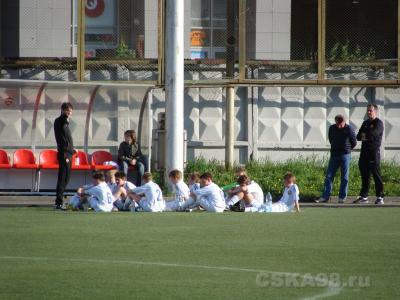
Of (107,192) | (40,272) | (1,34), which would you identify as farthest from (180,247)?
(1,34)

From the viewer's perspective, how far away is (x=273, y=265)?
12617 millimetres

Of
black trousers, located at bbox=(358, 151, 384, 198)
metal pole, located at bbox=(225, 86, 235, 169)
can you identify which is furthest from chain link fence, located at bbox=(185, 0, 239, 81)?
black trousers, located at bbox=(358, 151, 384, 198)

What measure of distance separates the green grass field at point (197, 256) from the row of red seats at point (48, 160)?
4981 millimetres

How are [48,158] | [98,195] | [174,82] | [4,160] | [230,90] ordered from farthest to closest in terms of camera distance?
[230,90] < [48,158] < [4,160] < [174,82] < [98,195]

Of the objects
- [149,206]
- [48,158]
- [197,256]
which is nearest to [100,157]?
[48,158]

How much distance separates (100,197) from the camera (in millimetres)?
20906

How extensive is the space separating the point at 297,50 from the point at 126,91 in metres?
5.17

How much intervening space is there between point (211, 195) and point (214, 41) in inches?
323

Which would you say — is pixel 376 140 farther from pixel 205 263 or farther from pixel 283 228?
pixel 205 263

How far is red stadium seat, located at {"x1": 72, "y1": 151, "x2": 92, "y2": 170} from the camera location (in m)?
24.9

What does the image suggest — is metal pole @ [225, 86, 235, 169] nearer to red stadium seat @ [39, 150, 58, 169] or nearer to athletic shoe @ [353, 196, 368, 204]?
red stadium seat @ [39, 150, 58, 169]

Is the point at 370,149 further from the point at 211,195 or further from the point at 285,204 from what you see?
the point at 211,195

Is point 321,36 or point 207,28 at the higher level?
point 207,28

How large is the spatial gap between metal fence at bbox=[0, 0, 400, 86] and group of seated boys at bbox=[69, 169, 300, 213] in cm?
620
